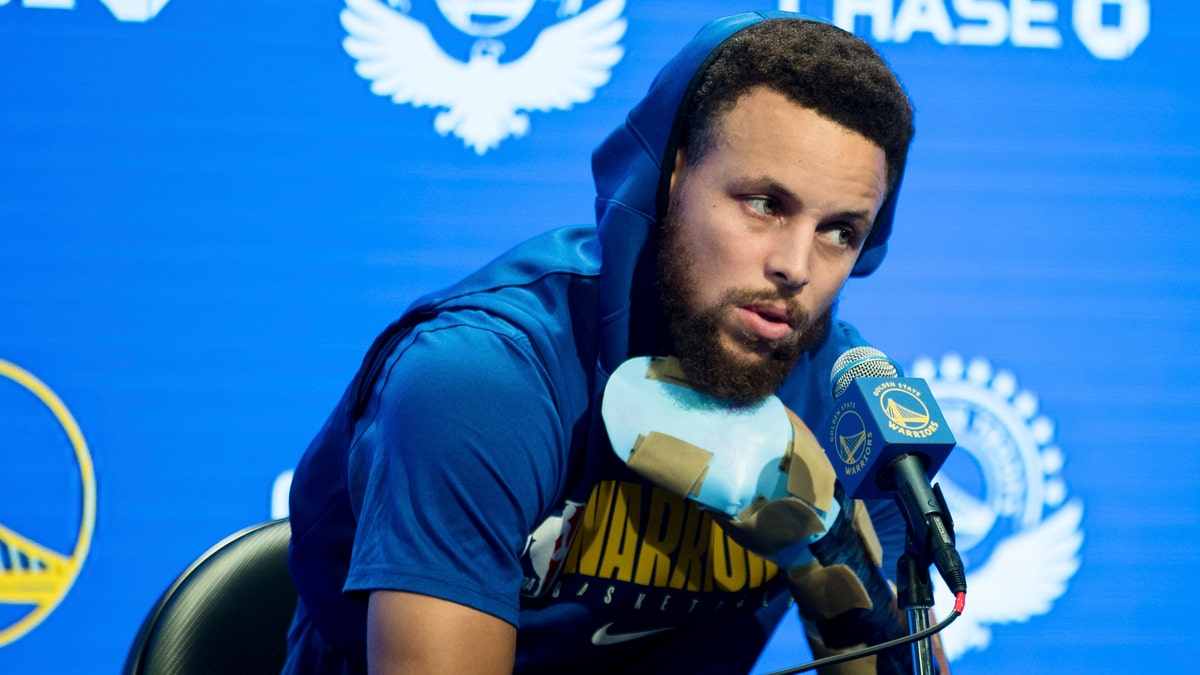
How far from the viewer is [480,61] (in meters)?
1.68

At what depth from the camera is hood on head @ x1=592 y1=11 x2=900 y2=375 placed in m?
1.01

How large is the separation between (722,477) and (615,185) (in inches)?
13.6

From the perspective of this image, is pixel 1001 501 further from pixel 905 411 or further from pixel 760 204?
pixel 905 411

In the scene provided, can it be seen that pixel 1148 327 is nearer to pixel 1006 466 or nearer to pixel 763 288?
pixel 1006 466

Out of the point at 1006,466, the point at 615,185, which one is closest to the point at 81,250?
the point at 615,185

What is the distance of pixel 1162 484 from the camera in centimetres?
185

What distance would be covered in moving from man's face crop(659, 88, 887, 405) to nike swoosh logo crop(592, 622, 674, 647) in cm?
27

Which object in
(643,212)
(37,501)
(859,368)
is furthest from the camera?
(37,501)

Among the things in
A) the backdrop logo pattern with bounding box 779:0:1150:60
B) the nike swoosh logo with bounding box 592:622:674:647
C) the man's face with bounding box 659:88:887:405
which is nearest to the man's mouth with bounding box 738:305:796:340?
the man's face with bounding box 659:88:887:405

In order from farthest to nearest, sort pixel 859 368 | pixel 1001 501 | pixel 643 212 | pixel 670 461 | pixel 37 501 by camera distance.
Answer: pixel 1001 501, pixel 37 501, pixel 643 212, pixel 670 461, pixel 859 368

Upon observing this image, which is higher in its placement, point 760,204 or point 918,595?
point 760,204

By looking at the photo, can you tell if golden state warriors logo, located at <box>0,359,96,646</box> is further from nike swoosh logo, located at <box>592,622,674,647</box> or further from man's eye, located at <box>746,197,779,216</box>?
man's eye, located at <box>746,197,779,216</box>

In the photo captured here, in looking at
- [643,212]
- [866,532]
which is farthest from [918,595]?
[643,212]

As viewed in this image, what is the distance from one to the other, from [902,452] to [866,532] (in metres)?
0.42
